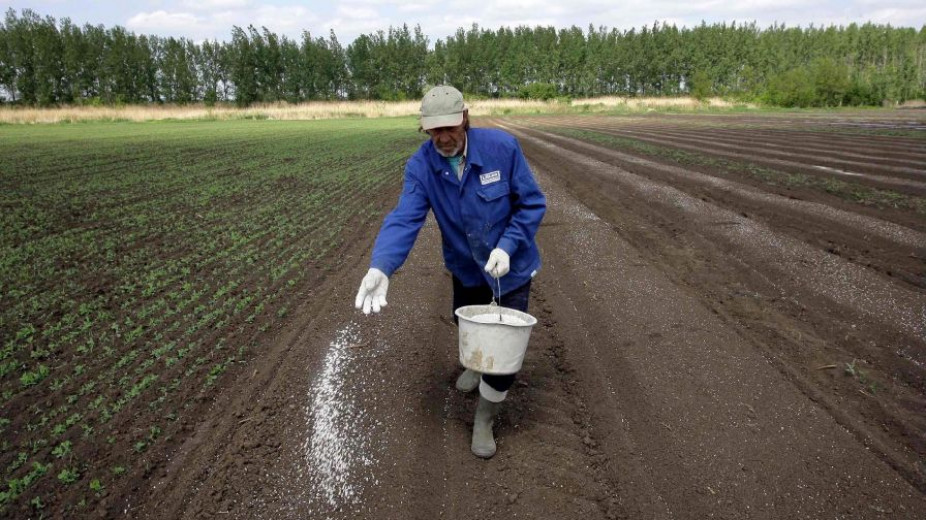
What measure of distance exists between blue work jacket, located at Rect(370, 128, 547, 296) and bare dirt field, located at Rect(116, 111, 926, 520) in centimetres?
95

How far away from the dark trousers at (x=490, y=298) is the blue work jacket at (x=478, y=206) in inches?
2.9

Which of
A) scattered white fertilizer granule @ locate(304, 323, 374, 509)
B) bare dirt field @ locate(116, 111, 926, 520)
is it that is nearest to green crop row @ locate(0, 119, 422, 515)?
bare dirt field @ locate(116, 111, 926, 520)

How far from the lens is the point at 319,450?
2789mm

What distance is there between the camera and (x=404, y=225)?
2.65 metres

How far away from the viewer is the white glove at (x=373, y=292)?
2.36 meters

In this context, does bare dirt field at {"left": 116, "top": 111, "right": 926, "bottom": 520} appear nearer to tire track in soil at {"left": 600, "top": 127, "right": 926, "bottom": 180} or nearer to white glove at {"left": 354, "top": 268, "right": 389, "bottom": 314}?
white glove at {"left": 354, "top": 268, "right": 389, "bottom": 314}

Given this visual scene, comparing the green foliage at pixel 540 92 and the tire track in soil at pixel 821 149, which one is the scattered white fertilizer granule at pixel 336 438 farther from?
the green foliage at pixel 540 92

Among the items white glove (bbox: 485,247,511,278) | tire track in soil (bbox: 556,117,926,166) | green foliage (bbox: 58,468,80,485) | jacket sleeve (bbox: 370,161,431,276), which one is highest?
tire track in soil (bbox: 556,117,926,166)

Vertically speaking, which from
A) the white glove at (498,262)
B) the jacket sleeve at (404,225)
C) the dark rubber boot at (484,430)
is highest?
the jacket sleeve at (404,225)

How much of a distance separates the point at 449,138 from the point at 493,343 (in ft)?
3.08

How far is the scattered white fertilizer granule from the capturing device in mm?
2531

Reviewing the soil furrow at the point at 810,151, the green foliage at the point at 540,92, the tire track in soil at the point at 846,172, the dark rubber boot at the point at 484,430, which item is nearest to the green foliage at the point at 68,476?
the dark rubber boot at the point at 484,430

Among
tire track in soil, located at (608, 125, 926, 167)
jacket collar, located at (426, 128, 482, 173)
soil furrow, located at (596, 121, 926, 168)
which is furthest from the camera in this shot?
tire track in soil, located at (608, 125, 926, 167)

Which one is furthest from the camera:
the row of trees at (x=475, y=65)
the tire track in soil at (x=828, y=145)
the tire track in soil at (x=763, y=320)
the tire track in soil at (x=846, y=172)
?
the row of trees at (x=475, y=65)
